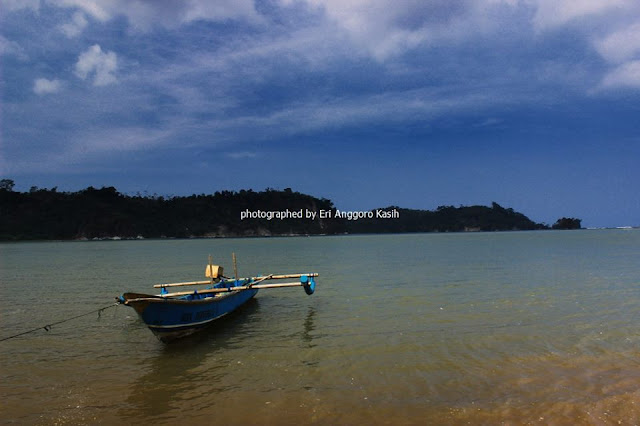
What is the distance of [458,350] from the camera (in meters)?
11.3

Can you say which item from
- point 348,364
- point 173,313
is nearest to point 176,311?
point 173,313

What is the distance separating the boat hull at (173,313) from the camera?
11398mm

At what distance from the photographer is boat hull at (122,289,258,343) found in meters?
11.4

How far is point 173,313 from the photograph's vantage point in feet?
40.8

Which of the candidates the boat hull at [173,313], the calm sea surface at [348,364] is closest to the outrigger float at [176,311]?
the boat hull at [173,313]

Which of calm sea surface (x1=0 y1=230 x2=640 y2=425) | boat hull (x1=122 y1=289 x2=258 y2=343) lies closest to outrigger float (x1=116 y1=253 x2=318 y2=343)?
boat hull (x1=122 y1=289 x2=258 y2=343)

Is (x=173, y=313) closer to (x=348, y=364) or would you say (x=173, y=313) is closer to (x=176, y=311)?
(x=176, y=311)

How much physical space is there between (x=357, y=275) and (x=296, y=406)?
22.7 m

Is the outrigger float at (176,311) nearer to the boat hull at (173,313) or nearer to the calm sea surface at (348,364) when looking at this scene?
the boat hull at (173,313)

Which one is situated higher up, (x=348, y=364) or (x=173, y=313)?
(x=173, y=313)

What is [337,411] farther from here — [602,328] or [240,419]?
[602,328]

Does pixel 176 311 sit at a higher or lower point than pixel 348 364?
higher

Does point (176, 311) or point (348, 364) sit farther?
point (176, 311)

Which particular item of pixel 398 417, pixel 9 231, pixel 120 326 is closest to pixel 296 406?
pixel 398 417
